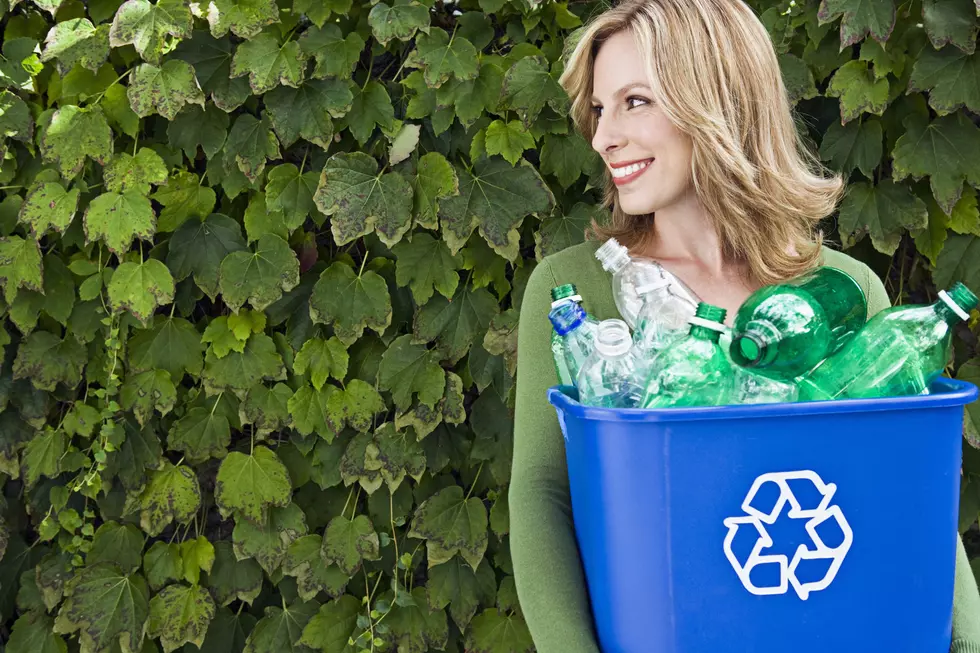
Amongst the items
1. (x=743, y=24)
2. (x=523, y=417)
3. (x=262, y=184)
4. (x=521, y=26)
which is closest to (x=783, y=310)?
(x=523, y=417)

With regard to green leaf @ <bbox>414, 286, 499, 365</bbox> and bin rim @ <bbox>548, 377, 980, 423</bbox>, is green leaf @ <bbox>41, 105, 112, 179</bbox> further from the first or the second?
bin rim @ <bbox>548, 377, 980, 423</bbox>

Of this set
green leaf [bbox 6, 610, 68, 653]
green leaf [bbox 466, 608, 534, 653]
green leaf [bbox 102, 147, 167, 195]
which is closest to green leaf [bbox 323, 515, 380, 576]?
green leaf [bbox 466, 608, 534, 653]

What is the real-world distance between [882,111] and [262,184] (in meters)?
1.13

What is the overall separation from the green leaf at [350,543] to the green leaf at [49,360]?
62cm

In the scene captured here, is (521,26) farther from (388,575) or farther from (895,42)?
(388,575)

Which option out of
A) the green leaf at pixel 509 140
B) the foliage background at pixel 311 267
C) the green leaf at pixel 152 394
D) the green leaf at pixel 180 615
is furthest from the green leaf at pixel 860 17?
the green leaf at pixel 180 615

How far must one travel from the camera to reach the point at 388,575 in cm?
191

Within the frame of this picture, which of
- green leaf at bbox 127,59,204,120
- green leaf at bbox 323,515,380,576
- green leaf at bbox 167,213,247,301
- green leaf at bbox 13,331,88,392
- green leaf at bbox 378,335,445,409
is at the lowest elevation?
green leaf at bbox 323,515,380,576

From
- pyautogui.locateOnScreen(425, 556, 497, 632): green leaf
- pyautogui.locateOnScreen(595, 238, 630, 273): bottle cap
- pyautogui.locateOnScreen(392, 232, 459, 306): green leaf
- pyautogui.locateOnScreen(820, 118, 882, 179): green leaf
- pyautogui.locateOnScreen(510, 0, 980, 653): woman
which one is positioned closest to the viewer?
pyautogui.locateOnScreen(595, 238, 630, 273): bottle cap

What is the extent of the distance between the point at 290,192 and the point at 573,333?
41.7 inches

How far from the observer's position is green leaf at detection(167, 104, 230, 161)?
70.1 inches

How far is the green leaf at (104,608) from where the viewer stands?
1891mm

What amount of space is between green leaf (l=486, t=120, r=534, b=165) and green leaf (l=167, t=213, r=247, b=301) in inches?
20.6

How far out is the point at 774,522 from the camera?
0.74 m
